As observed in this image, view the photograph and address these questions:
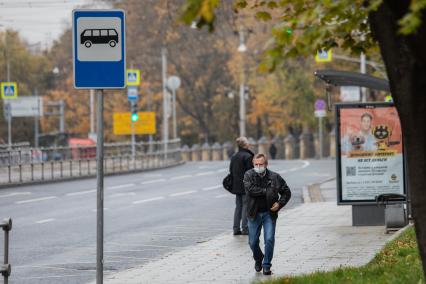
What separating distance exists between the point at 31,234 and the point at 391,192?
624 centimetres

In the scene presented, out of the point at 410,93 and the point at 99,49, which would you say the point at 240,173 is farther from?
the point at 410,93

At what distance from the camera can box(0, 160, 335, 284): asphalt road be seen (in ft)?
55.5

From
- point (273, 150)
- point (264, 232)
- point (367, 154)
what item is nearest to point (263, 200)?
point (264, 232)

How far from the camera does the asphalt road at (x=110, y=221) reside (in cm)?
1691

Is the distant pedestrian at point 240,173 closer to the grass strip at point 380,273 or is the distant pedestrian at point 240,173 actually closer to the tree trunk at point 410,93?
the grass strip at point 380,273

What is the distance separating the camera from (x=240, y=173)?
20.4 metres

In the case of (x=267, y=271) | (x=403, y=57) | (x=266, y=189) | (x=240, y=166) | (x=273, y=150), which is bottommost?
(x=267, y=271)

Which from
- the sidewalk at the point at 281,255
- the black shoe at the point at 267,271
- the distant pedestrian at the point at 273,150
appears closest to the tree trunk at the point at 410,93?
the sidewalk at the point at 281,255

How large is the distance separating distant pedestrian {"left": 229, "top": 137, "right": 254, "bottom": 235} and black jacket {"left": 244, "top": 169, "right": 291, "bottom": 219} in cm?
539

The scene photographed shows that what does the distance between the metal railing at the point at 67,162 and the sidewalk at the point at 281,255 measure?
20.7 m

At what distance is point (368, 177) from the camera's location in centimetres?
2178

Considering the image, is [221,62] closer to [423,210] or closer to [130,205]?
[130,205]

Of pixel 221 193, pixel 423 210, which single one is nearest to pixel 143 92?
pixel 221 193

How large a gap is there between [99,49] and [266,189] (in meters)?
5.05
